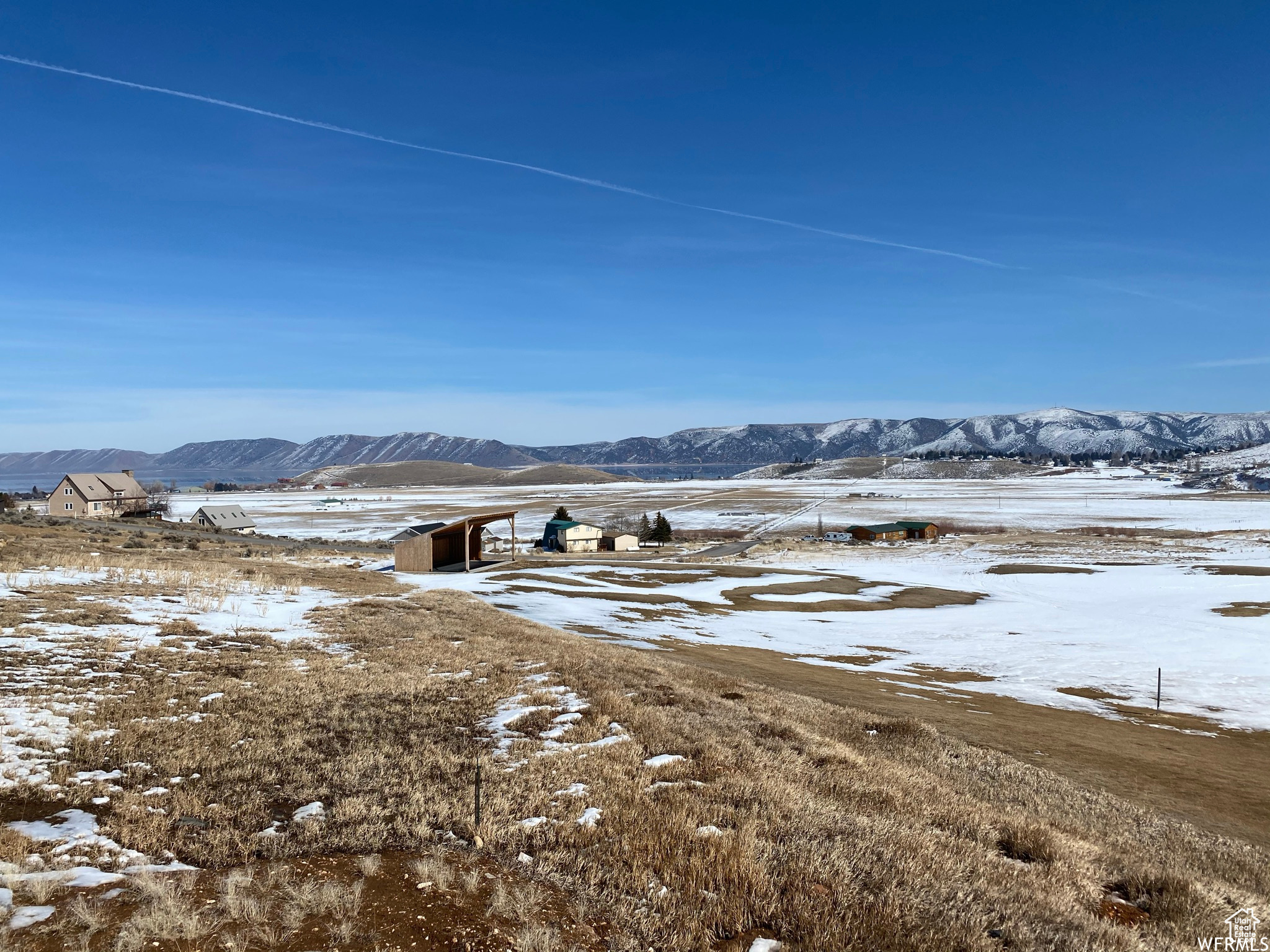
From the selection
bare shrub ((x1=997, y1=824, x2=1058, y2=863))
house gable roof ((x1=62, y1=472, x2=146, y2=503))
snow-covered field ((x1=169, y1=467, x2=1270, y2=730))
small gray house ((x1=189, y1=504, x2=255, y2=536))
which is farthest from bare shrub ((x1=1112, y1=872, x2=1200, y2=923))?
house gable roof ((x1=62, y1=472, x2=146, y2=503))

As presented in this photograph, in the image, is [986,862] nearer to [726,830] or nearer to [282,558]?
[726,830]

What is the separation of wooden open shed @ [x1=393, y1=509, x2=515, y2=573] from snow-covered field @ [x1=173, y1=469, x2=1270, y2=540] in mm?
46403

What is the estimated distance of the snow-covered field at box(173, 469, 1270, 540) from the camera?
363 ft

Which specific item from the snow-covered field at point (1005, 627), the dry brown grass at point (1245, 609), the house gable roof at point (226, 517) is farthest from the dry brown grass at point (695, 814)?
the house gable roof at point (226, 517)

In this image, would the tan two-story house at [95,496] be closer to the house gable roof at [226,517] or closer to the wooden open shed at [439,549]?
the house gable roof at [226,517]

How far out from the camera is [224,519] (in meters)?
81.9

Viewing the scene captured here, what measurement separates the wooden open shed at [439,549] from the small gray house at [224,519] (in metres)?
38.5

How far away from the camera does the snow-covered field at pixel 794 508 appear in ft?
363

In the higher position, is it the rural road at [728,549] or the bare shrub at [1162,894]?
the bare shrub at [1162,894]

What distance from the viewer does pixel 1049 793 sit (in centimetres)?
1115

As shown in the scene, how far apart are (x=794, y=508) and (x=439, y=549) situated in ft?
352

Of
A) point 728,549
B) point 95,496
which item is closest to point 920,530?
point 728,549

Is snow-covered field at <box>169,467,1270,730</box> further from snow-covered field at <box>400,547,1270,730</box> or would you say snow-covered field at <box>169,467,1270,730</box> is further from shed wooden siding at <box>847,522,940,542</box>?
shed wooden siding at <box>847,522,940,542</box>

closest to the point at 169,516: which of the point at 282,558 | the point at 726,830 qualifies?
the point at 282,558
